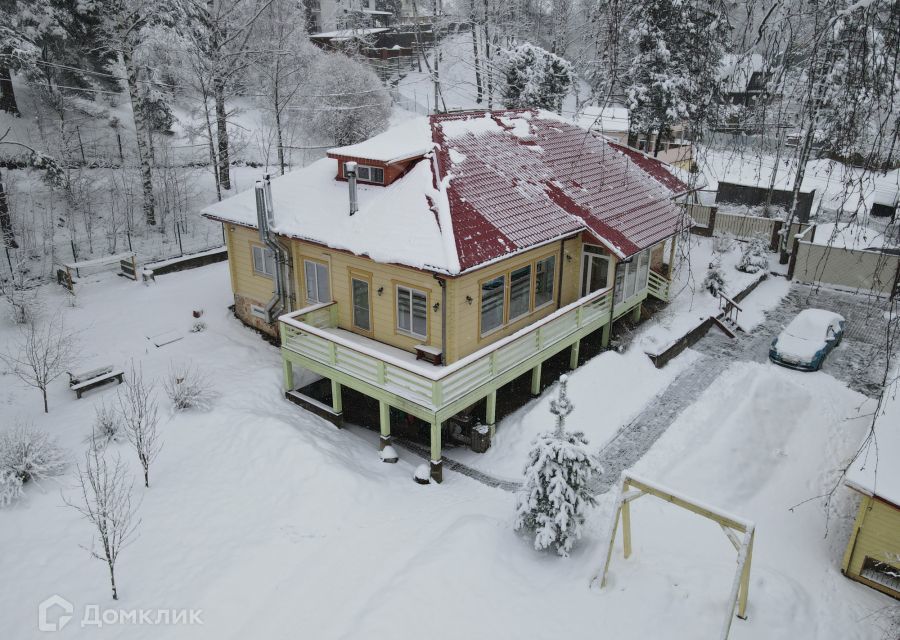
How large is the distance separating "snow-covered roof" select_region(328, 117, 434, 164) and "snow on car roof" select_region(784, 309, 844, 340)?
479 inches

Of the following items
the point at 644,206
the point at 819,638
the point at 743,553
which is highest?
the point at 644,206

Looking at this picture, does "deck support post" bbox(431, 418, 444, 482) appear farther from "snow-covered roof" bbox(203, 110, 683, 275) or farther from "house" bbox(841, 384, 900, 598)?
"house" bbox(841, 384, 900, 598)

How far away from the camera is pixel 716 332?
20.2m

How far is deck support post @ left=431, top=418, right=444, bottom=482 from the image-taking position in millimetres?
12938

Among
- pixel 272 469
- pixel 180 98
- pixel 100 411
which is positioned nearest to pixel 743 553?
pixel 272 469

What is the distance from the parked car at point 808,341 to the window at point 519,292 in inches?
309

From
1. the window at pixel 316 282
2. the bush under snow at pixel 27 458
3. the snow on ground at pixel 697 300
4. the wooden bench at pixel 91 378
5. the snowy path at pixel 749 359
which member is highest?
the window at pixel 316 282

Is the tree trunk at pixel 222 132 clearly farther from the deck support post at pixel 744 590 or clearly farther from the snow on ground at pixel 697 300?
the deck support post at pixel 744 590

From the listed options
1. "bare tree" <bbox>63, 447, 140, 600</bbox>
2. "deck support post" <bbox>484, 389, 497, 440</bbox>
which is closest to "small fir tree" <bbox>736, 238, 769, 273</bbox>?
"deck support post" <bbox>484, 389, 497, 440</bbox>

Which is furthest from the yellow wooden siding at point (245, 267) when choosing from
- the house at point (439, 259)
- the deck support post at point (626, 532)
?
the deck support post at point (626, 532)

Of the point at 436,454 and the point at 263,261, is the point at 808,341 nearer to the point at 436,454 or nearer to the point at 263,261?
the point at 436,454

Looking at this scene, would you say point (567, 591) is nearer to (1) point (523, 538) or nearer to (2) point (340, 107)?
(1) point (523, 538)

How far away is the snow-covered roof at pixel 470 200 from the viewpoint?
1386 cm

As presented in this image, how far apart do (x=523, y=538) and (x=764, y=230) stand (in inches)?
946
